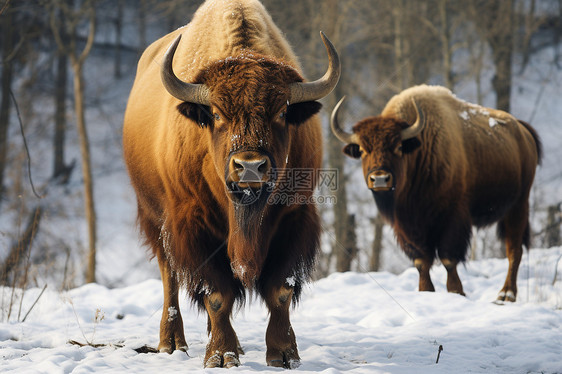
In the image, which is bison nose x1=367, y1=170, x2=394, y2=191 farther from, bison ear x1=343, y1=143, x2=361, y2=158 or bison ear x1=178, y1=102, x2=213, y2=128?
bison ear x1=178, y1=102, x2=213, y2=128

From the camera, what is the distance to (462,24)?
570 inches

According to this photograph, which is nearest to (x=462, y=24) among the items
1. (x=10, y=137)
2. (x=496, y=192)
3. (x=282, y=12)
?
(x=282, y=12)

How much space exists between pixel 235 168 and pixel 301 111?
2.71 feet

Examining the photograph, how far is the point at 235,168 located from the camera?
11.5 ft

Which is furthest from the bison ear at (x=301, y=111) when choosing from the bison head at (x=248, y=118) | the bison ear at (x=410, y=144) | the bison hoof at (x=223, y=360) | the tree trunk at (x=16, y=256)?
the bison ear at (x=410, y=144)

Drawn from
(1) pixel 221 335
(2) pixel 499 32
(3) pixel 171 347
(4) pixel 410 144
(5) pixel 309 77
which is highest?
(2) pixel 499 32

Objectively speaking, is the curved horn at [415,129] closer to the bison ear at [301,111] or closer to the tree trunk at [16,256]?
the bison ear at [301,111]

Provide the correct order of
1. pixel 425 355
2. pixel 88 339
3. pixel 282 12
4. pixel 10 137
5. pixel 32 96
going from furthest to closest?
1. pixel 10 137
2. pixel 32 96
3. pixel 282 12
4. pixel 88 339
5. pixel 425 355

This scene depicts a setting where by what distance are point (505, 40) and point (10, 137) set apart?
625 inches

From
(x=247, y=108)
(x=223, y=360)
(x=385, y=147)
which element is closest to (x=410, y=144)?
(x=385, y=147)

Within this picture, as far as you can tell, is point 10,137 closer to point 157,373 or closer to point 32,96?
point 32,96

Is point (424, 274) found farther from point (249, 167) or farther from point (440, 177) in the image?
point (249, 167)

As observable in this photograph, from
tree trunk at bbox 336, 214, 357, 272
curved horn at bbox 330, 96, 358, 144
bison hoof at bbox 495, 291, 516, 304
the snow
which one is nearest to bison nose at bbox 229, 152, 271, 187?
the snow

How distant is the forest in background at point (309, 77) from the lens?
1313 cm
